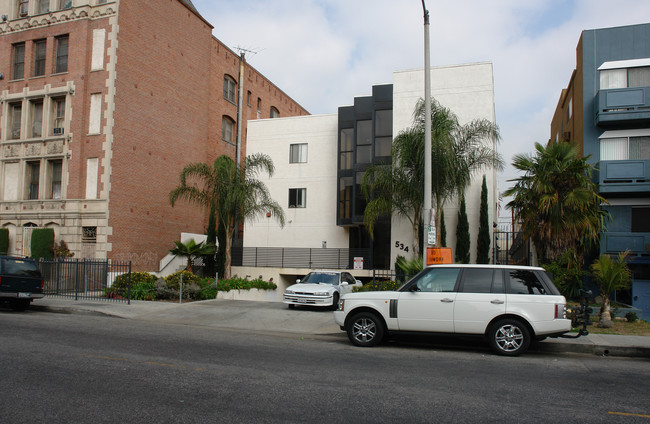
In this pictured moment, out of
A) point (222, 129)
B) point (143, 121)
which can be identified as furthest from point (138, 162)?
point (222, 129)

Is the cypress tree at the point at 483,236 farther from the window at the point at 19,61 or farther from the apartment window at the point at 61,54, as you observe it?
the window at the point at 19,61

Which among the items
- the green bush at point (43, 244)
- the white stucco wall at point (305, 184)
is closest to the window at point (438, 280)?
the white stucco wall at point (305, 184)

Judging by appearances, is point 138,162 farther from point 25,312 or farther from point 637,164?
point 637,164

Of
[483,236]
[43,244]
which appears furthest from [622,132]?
[43,244]

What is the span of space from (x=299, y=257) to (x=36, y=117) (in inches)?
652

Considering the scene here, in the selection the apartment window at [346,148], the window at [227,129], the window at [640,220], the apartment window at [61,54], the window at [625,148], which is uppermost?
the apartment window at [61,54]

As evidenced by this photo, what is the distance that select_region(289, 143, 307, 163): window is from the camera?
Answer: 29.5 m

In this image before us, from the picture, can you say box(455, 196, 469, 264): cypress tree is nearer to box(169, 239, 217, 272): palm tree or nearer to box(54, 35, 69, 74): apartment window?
box(169, 239, 217, 272): palm tree

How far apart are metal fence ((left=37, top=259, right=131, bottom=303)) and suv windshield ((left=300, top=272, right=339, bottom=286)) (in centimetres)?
637

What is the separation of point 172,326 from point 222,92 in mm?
25250

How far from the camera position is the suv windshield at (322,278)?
19062mm

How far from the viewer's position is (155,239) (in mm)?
28484

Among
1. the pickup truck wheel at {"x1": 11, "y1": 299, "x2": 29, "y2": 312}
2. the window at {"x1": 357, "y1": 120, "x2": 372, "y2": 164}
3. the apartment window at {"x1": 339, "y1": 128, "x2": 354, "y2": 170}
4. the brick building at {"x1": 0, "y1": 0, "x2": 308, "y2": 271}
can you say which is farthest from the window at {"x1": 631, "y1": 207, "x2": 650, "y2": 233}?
the brick building at {"x1": 0, "y1": 0, "x2": 308, "y2": 271}

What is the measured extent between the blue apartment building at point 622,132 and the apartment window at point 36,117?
27.4 m
